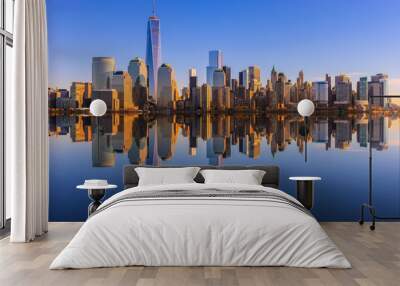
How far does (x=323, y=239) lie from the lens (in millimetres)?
5637

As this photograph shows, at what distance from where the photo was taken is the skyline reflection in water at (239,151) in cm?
873

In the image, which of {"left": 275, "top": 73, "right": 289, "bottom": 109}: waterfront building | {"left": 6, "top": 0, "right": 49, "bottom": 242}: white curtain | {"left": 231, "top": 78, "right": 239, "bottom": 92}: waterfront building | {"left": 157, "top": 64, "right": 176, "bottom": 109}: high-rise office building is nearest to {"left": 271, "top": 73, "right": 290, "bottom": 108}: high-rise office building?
{"left": 275, "top": 73, "right": 289, "bottom": 109}: waterfront building

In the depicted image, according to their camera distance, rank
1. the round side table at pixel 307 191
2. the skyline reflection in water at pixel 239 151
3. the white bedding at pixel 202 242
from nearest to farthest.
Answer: the white bedding at pixel 202 242, the round side table at pixel 307 191, the skyline reflection in water at pixel 239 151

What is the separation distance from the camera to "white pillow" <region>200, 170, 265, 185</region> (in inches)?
310

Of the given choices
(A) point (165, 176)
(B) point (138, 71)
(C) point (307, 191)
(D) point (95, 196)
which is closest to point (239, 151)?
(C) point (307, 191)

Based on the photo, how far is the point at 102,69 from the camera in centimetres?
880

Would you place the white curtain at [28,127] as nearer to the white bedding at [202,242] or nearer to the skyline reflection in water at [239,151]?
the skyline reflection in water at [239,151]

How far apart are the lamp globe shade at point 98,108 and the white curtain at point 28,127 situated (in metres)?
0.96

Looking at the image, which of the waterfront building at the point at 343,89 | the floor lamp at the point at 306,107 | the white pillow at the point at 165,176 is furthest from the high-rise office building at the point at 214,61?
the waterfront building at the point at 343,89

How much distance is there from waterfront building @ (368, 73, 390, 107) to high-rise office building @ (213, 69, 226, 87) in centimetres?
201

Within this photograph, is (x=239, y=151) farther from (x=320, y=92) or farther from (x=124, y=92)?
(x=124, y=92)

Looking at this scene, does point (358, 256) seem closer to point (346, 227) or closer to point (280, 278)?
point (280, 278)

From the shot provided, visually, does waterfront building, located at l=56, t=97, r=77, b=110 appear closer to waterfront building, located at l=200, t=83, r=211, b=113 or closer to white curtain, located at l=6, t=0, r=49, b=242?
white curtain, located at l=6, t=0, r=49, b=242

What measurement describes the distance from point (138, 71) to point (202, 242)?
3836mm
